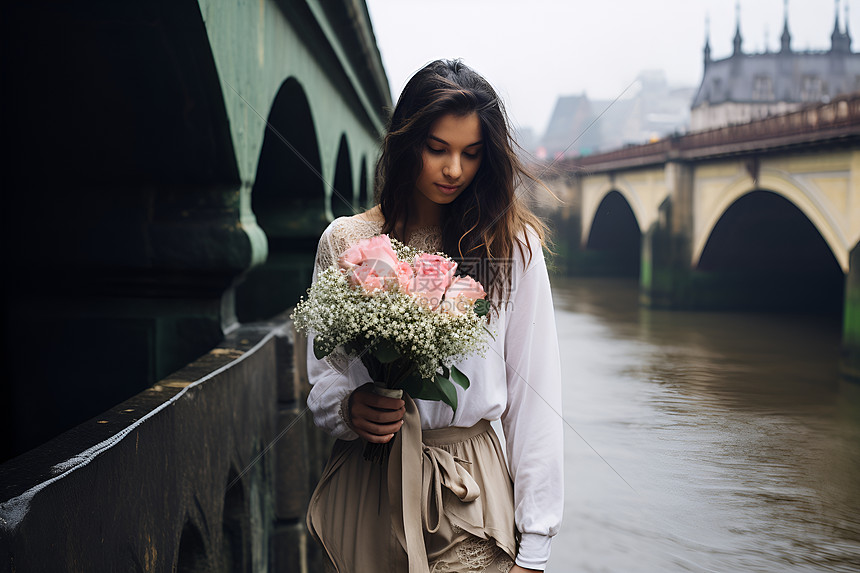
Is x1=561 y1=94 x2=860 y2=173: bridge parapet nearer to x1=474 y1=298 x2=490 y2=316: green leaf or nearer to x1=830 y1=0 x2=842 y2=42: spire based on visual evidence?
x1=474 y1=298 x2=490 y2=316: green leaf

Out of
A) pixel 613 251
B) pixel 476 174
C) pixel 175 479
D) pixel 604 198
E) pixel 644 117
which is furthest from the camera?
pixel 644 117

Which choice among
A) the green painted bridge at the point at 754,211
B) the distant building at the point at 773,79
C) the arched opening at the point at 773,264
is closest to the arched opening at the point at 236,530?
the green painted bridge at the point at 754,211

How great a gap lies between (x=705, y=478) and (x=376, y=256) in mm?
2887

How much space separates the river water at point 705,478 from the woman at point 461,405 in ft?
7.12

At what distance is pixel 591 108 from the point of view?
87688 mm

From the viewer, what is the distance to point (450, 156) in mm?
1786

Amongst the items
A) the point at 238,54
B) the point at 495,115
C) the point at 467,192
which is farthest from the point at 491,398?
the point at 238,54

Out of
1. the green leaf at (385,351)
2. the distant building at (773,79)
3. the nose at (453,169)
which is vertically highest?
the distant building at (773,79)

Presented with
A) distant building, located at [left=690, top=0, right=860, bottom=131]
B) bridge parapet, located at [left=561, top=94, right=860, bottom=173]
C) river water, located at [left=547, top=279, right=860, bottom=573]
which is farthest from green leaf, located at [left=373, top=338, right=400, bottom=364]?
distant building, located at [left=690, top=0, right=860, bottom=131]

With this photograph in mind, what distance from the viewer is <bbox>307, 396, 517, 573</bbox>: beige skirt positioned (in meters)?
1.72

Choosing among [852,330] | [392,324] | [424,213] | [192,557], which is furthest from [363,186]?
[392,324]

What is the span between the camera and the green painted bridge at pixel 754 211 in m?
15.5

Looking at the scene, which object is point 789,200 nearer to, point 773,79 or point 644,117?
point 773,79

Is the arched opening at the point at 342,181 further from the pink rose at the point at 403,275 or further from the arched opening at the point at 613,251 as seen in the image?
the arched opening at the point at 613,251
